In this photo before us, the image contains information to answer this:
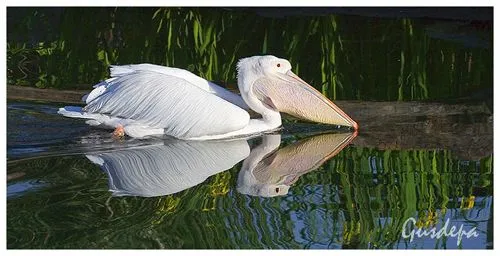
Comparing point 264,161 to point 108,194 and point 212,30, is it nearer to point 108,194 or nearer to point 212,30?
point 108,194

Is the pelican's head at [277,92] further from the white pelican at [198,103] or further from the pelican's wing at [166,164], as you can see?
the pelican's wing at [166,164]

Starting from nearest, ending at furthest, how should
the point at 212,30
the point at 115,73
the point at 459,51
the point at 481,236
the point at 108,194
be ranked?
the point at 481,236 < the point at 108,194 < the point at 115,73 < the point at 459,51 < the point at 212,30

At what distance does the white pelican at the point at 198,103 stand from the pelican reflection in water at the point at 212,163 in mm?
109

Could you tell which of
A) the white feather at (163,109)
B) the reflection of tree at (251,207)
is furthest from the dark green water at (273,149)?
the white feather at (163,109)

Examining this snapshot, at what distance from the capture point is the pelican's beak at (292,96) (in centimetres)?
729

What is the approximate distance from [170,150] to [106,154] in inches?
16.6

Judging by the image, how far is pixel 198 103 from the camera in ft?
23.1

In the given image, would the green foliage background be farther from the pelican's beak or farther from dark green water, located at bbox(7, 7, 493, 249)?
the pelican's beak

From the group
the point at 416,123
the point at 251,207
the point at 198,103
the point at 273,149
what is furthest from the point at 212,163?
the point at 416,123

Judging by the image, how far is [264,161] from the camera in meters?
6.56

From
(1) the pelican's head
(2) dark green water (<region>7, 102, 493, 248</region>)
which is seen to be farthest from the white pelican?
(2) dark green water (<region>7, 102, 493, 248</region>)

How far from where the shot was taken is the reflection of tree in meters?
5.01

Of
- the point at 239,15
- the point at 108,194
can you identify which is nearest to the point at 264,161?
the point at 108,194

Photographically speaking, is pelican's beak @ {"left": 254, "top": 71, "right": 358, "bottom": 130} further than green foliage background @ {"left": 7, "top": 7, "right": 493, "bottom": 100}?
No
